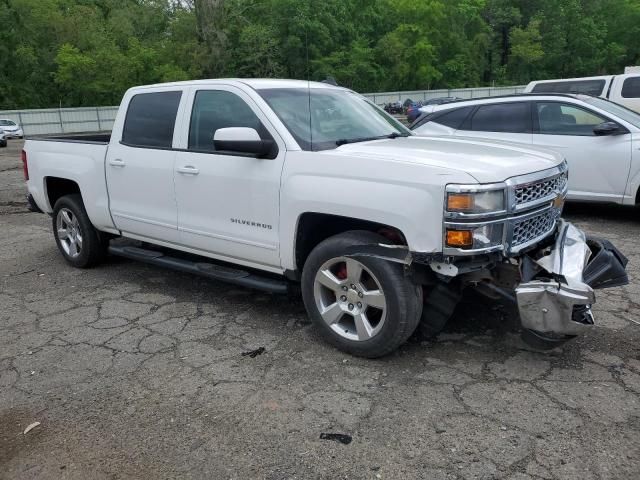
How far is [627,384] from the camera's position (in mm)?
3510

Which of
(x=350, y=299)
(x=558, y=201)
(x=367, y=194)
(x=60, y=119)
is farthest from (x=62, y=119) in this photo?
(x=558, y=201)

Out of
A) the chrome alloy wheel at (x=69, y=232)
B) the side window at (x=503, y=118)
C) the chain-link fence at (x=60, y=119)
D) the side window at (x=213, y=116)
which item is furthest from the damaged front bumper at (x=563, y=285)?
the chain-link fence at (x=60, y=119)

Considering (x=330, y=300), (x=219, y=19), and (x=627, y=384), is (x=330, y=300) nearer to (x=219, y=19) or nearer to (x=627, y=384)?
(x=627, y=384)

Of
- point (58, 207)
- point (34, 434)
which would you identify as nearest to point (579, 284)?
point (34, 434)

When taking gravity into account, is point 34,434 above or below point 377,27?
below

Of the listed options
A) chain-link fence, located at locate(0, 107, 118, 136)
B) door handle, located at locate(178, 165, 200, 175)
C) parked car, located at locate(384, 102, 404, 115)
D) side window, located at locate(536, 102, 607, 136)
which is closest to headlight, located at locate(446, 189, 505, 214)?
door handle, located at locate(178, 165, 200, 175)

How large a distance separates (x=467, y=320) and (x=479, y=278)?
3.26 ft

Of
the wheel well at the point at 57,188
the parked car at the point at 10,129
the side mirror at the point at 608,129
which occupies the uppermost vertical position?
the side mirror at the point at 608,129

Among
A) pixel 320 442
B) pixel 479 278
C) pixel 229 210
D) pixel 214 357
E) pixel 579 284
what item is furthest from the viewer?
pixel 229 210

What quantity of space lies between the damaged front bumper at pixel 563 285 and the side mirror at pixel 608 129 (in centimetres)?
384

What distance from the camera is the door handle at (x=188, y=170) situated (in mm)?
4621

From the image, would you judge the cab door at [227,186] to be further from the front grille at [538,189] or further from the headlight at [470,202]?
the front grille at [538,189]

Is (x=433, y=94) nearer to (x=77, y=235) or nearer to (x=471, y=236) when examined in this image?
(x=77, y=235)

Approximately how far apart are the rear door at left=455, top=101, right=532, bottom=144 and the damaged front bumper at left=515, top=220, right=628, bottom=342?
4231 mm
